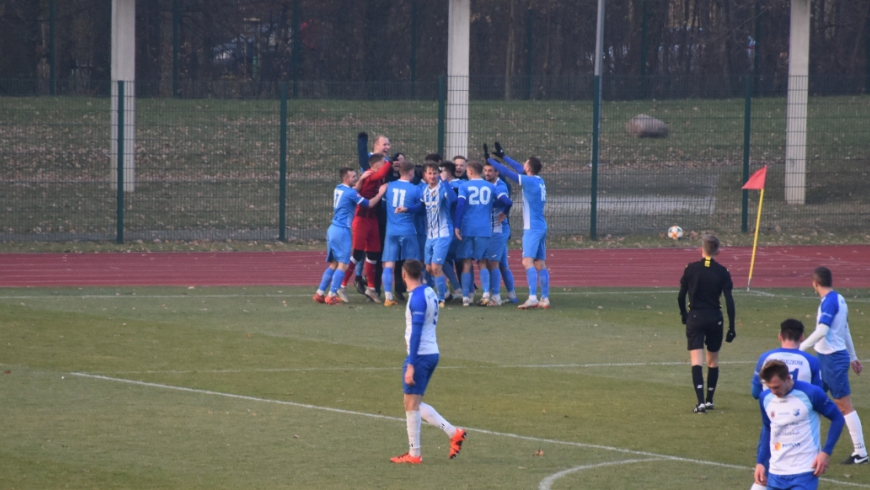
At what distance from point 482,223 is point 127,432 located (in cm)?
730

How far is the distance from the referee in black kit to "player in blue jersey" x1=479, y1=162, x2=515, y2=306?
5.54 m

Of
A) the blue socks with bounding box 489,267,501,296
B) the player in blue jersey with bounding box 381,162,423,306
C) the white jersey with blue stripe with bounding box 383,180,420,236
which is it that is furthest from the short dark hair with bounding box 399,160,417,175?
the blue socks with bounding box 489,267,501,296

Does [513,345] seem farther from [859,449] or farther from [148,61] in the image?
[148,61]

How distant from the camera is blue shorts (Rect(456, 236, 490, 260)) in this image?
1562 centimetres

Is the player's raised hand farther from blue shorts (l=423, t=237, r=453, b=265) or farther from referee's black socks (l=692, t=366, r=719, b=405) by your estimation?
blue shorts (l=423, t=237, r=453, b=265)

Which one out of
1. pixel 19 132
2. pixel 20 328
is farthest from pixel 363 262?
pixel 19 132

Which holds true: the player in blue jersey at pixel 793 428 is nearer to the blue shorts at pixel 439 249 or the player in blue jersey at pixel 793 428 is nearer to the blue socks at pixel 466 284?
the blue shorts at pixel 439 249

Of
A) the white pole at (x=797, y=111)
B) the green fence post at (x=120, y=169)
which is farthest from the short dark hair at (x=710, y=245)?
the white pole at (x=797, y=111)

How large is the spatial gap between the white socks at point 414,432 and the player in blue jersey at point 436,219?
22.1ft

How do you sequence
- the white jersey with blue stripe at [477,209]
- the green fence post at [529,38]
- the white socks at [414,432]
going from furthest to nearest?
the green fence post at [529,38] < the white jersey with blue stripe at [477,209] < the white socks at [414,432]

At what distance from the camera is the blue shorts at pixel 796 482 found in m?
6.42

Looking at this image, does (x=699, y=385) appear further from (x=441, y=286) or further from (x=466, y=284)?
(x=466, y=284)

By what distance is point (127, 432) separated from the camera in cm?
912

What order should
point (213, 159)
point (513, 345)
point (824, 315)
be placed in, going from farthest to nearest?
point (213, 159) < point (513, 345) < point (824, 315)
